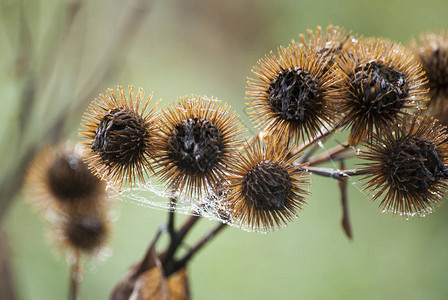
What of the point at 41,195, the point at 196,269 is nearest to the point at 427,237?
the point at 196,269

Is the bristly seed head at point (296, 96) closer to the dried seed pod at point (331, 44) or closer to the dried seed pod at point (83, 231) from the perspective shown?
the dried seed pod at point (331, 44)

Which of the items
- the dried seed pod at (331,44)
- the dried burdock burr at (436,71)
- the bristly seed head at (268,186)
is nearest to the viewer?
the bristly seed head at (268,186)

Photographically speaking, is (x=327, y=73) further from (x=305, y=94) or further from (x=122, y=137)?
(x=122, y=137)

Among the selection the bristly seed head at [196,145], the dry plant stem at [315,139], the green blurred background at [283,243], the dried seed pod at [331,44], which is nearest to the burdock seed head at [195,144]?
the bristly seed head at [196,145]

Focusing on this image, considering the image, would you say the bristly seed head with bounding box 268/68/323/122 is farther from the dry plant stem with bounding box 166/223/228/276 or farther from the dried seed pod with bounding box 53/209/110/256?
the dried seed pod with bounding box 53/209/110/256

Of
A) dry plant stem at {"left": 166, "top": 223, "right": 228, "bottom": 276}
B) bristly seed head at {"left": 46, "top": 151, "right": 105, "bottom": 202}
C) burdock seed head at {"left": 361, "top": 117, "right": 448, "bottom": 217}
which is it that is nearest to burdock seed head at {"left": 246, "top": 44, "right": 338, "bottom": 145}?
burdock seed head at {"left": 361, "top": 117, "right": 448, "bottom": 217}

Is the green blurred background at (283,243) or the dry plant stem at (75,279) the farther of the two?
the green blurred background at (283,243)

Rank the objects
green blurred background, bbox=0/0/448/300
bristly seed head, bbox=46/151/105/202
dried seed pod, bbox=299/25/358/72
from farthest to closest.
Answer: green blurred background, bbox=0/0/448/300, bristly seed head, bbox=46/151/105/202, dried seed pod, bbox=299/25/358/72


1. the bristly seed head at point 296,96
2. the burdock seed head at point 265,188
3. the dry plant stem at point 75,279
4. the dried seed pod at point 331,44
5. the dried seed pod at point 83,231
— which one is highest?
the dried seed pod at point 331,44
